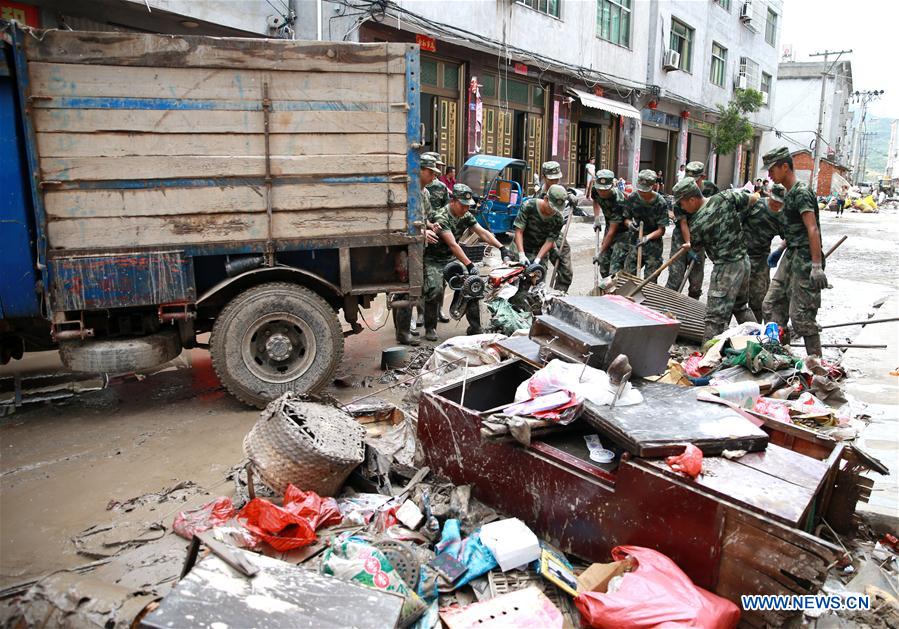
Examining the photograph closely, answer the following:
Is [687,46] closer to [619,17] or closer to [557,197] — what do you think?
[619,17]

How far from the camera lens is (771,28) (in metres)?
33.6

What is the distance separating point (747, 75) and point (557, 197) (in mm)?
29050

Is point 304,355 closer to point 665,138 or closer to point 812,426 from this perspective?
point 812,426

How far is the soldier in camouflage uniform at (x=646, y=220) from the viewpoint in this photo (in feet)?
26.1

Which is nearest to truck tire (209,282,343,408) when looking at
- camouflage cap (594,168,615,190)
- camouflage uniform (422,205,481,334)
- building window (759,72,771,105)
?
camouflage uniform (422,205,481,334)

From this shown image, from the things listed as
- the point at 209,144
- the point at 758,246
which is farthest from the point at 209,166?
the point at 758,246

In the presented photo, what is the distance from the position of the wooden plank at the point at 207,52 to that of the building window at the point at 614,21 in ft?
54.3

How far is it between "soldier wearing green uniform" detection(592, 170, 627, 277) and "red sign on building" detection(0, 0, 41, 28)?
7.75 metres

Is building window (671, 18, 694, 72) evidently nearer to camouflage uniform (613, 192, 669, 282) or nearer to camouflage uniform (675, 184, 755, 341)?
camouflage uniform (613, 192, 669, 282)

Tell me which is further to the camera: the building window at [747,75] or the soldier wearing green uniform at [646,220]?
the building window at [747,75]

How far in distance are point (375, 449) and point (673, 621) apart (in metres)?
1.92

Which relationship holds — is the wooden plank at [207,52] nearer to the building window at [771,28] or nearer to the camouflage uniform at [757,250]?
the camouflage uniform at [757,250]

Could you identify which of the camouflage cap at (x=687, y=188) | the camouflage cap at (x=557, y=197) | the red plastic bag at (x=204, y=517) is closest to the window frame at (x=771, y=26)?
the camouflage cap at (x=687, y=188)

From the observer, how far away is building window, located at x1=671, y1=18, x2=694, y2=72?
24045 mm
